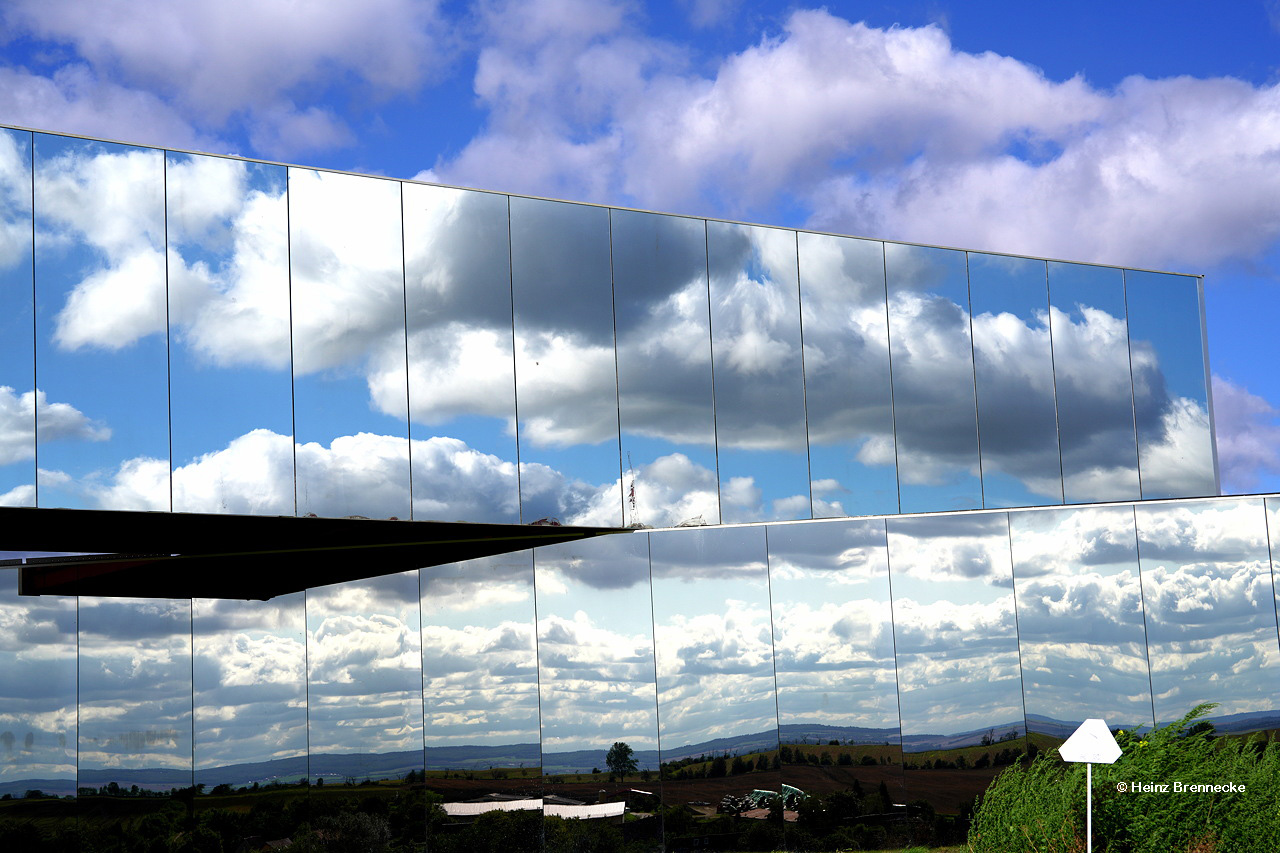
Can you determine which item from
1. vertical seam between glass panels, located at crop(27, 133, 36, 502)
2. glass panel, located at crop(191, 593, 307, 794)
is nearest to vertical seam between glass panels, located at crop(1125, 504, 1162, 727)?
glass panel, located at crop(191, 593, 307, 794)

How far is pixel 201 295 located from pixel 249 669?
6.94 metres

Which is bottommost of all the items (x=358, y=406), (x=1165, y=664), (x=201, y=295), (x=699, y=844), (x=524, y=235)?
(x=699, y=844)

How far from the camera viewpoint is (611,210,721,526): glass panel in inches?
729

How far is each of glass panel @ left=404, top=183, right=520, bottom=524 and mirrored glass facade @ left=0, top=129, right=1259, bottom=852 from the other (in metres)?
0.05

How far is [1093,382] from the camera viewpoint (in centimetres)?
2042

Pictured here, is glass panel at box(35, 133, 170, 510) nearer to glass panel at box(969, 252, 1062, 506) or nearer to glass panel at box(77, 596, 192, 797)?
glass panel at box(77, 596, 192, 797)

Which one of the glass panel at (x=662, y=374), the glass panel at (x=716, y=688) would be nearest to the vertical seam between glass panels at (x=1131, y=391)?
the glass panel at (x=716, y=688)

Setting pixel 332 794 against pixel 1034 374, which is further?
→ pixel 1034 374

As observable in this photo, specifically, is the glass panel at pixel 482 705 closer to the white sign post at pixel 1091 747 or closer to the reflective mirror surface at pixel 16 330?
the reflective mirror surface at pixel 16 330

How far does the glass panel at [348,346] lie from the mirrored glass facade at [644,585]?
5 cm

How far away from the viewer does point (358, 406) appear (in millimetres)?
16203

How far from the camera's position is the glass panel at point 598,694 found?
17.9 metres

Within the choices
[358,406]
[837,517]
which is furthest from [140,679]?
[837,517]

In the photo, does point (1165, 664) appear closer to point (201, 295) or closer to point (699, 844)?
point (699, 844)
